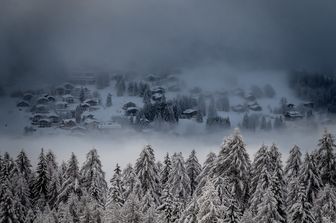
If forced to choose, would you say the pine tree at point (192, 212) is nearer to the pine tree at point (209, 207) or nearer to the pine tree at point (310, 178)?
the pine tree at point (209, 207)

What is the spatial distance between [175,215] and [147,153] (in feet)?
96.4

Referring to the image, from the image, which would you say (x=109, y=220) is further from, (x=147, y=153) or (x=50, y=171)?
(x=50, y=171)

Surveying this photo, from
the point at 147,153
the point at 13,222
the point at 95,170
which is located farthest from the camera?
the point at 95,170

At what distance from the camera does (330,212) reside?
72.4 m

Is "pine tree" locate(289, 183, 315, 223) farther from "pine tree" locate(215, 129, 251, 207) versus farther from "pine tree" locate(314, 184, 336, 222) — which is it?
"pine tree" locate(215, 129, 251, 207)

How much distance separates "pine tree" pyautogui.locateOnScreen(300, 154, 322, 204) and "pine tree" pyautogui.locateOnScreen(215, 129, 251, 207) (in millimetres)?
15256

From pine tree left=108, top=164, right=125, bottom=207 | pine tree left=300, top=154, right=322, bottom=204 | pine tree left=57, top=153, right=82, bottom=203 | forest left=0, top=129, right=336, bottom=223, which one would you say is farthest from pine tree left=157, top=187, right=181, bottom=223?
pine tree left=57, top=153, right=82, bottom=203

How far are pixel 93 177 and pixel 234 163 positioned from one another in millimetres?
39874

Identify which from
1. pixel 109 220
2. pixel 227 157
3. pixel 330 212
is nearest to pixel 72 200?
pixel 109 220

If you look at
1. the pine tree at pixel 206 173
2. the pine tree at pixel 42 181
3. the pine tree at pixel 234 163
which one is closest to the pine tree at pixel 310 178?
the pine tree at pixel 206 173

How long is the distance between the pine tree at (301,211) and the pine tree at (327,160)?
17038 millimetres

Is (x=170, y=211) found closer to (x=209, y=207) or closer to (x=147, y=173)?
(x=209, y=207)

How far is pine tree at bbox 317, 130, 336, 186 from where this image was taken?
84.1 metres

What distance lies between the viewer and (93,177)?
10212 cm
